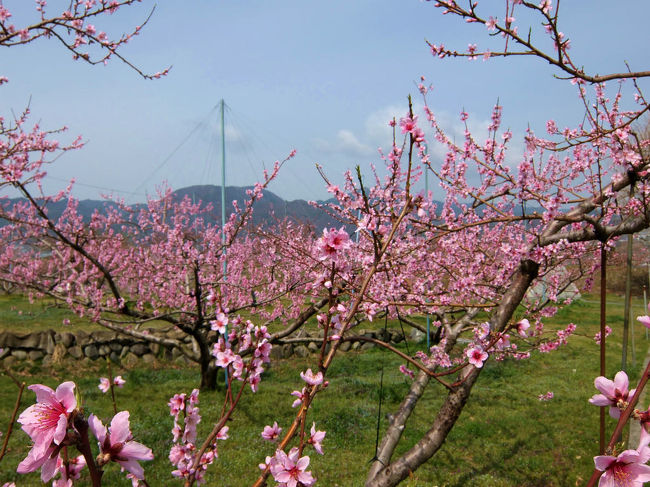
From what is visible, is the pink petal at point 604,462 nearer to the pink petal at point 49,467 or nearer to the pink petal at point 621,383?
the pink petal at point 621,383

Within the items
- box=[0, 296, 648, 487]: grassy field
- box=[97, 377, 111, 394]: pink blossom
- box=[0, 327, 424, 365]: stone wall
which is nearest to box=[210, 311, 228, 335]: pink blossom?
box=[97, 377, 111, 394]: pink blossom

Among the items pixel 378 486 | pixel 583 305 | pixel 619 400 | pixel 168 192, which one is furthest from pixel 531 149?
pixel 583 305

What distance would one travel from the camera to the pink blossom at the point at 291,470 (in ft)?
3.43

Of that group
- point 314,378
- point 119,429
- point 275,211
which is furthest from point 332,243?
point 275,211

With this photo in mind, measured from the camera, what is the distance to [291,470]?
1067 mm

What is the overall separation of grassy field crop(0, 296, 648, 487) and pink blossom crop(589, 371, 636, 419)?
129 inches

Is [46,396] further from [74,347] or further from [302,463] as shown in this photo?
[74,347]

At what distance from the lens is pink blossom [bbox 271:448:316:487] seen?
3.43ft

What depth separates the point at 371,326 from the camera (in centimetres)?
1432

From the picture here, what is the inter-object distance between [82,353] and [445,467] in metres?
8.79

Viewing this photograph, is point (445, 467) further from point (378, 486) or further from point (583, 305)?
point (583, 305)

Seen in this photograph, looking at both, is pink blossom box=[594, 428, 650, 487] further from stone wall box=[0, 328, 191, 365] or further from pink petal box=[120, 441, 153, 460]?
stone wall box=[0, 328, 191, 365]

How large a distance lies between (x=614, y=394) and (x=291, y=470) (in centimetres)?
73

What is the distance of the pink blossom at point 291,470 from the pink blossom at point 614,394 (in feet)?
2.15
